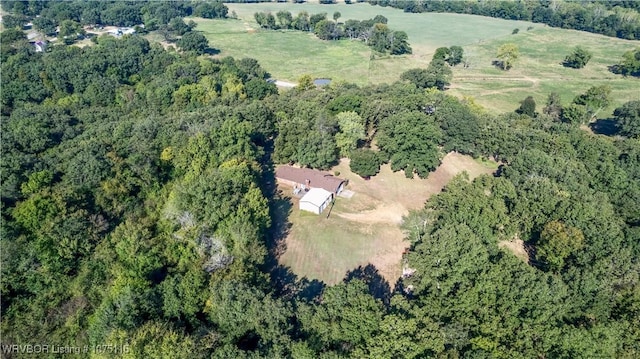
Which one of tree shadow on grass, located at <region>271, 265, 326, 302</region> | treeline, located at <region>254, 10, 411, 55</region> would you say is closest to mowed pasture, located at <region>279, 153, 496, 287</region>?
tree shadow on grass, located at <region>271, 265, 326, 302</region>

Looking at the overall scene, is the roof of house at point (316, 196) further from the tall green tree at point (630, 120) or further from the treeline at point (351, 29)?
the treeline at point (351, 29)

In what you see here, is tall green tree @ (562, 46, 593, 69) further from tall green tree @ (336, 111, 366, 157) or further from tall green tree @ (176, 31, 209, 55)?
tall green tree @ (176, 31, 209, 55)

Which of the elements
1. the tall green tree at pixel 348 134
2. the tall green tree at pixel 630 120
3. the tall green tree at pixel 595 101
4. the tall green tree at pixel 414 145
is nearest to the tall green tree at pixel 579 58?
the tall green tree at pixel 595 101

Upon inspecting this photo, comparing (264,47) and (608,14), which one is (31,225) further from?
(608,14)

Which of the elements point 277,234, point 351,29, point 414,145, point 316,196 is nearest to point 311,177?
point 316,196

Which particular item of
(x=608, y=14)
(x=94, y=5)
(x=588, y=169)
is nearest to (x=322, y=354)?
(x=588, y=169)

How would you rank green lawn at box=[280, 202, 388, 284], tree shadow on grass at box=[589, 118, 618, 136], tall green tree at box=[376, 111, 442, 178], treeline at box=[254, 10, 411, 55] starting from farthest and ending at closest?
treeline at box=[254, 10, 411, 55] → tree shadow on grass at box=[589, 118, 618, 136] → tall green tree at box=[376, 111, 442, 178] → green lawn at box=[280, 202, 388, 284]
